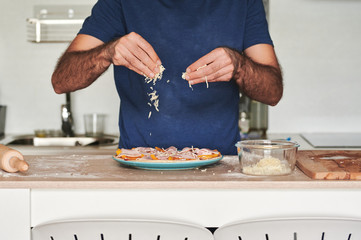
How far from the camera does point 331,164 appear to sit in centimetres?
134

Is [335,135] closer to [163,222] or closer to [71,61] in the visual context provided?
[71,61]

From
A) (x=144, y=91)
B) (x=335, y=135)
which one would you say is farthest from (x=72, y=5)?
(x=335, y=135)

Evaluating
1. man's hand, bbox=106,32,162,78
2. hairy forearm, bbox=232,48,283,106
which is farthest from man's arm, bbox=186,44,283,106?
man's hand, bbox=106,32,162,78

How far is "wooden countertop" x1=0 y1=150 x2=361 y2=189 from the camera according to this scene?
3.88 ft

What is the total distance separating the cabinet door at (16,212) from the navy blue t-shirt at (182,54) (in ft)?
2.11

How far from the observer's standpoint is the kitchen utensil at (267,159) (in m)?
1.27

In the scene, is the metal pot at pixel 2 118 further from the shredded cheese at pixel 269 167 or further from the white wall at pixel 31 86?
the shredded cheese at pixel 269 167

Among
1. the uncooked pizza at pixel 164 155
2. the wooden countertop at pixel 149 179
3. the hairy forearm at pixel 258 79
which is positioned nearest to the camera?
the wooden countertop at pixel 149 179

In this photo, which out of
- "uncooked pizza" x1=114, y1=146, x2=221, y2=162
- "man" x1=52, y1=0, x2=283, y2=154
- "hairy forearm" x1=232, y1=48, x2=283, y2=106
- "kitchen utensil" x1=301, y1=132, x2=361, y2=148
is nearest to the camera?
"uncooked pizza" x1=114, y1=146, x2=221, y2=162

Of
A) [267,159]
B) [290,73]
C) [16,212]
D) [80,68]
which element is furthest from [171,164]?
[290,73]

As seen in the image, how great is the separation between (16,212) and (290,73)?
6.59ft

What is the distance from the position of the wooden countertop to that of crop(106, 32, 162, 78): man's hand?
0.29 metres

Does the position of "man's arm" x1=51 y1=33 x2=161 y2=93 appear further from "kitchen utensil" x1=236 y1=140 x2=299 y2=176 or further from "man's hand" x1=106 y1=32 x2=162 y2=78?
"kitchen utensil" x1=236 y1=140 x2=299 y2=176

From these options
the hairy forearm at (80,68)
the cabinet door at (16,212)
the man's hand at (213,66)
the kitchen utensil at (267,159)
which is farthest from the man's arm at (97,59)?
the cabinet door at (16,212)
